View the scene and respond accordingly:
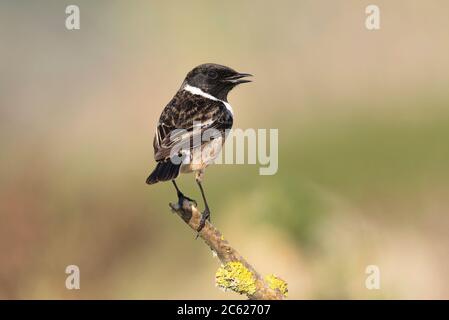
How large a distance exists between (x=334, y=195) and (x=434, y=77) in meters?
3.71

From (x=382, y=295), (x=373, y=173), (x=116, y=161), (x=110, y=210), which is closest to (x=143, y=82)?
(x=116, y=161)

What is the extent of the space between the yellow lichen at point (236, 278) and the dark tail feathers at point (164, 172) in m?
1.28

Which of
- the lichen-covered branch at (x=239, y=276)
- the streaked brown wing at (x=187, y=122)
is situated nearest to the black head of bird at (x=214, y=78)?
the streaked brown wing at (x=187, y=122)

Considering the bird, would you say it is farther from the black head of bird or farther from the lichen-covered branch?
the lichen-covered branch

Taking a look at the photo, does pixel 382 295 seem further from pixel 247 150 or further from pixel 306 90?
pixel 306 90

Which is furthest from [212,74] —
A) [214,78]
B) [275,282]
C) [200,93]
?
[275,282]

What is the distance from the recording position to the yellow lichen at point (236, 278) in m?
4.79

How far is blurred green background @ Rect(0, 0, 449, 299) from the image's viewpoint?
8531 millimetres

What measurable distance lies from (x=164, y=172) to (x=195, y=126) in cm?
81

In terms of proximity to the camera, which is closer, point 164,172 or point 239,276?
point 239,276

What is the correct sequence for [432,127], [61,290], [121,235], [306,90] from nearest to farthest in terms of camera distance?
[61,290] → [121,235] → [432,127] → [306,90]

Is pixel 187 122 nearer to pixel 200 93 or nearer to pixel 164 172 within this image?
pixel 200 93

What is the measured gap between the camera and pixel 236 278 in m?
4.89

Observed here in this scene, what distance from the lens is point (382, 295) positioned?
7.95 m
